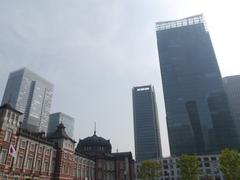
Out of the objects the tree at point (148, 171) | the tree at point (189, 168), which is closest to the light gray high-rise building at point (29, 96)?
the tree at point (148, 171)

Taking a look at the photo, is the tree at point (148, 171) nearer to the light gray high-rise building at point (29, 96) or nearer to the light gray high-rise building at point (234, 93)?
the light gray high-rise building at point (234, 93)

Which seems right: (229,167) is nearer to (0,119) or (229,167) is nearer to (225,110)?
(0,119)

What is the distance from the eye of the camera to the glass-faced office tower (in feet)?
392

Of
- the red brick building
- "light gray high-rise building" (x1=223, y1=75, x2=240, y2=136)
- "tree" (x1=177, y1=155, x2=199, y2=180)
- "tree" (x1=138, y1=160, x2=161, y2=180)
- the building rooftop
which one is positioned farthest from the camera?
"light gray high-rise building" (x1=223, y1=75, x2=240, y2=136)

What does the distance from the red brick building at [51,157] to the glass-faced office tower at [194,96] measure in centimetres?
4856

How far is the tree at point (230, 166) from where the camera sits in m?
50.4

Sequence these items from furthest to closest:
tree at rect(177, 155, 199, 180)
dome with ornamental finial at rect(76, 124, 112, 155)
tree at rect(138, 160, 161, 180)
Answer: dome with ornamental finial at rect(76, 124, 112, 155)
tree at rect(138, 160, 161, 180)
tree at rect(177, 155, 199, 180)

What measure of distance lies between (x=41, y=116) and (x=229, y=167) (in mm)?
163496

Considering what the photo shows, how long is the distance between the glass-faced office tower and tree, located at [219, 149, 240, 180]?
68395 mm

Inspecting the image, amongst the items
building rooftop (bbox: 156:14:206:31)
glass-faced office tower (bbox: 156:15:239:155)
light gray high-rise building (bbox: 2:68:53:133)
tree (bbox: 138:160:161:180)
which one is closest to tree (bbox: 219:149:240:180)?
tree (bbox: 138:160:161:180)

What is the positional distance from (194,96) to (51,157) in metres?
96.1

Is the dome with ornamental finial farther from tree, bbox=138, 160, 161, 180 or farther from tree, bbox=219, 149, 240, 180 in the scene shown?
tree, bbox=219, 149, 240, 180

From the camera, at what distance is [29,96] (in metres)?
182

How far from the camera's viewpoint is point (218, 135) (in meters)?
118
